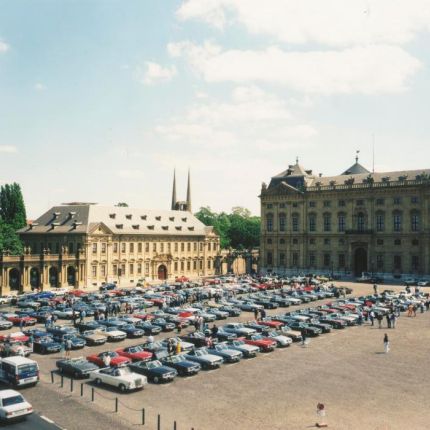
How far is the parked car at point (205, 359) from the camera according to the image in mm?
35188

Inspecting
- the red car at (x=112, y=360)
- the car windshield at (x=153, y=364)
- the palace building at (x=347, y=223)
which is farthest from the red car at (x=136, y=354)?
the palace building at (x=347, y=223)

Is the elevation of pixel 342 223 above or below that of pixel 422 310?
above

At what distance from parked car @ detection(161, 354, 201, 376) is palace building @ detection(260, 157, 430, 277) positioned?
2749 inches

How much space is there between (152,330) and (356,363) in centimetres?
1929

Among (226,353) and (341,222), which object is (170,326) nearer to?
(226,353)

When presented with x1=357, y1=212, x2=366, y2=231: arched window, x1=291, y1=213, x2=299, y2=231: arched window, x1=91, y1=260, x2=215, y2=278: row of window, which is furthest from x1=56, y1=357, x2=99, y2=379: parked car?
x1=291, y1=213, x2=299, y2=231: arched window

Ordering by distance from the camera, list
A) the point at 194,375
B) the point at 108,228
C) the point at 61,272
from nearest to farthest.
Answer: the point at 194,375 < the point at 61,272 < the point at 108,228

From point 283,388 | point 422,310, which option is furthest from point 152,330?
point 422,310

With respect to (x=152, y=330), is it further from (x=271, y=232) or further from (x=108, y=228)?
(x=271, y=232)

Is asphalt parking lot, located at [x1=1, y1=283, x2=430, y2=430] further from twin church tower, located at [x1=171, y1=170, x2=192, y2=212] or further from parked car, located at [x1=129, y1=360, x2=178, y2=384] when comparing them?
twin church tower, located at [x1=171, y1=170, x2=192, y2=212]

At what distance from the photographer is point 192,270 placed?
110625 millimetres

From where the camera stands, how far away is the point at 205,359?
35.4 metres

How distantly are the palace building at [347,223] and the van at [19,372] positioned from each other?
7840cm

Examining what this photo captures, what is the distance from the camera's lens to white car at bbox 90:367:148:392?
98.7ft
